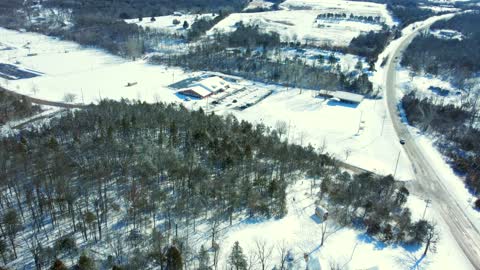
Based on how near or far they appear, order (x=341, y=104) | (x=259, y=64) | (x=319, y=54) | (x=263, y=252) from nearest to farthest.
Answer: (x=263, y=252) → (x=341, y=104) → (x=259, y=64) → (x=319, y=54)

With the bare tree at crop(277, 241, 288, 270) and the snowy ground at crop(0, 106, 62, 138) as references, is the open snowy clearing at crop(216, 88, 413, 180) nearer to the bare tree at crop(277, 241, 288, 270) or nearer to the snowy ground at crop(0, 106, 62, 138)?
the bare tree at crop(277, 241, 288, 270)

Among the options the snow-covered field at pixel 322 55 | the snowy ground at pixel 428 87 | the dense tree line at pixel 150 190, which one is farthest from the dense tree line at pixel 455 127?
the snow-covered field at pixel 322 55

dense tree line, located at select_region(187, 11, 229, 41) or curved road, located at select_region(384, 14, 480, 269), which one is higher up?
dense tree line, located at select_region(187, 11, 229, 41)

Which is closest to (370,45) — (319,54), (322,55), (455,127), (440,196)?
(319,54)


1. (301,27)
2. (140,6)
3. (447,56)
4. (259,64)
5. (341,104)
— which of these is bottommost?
(341,104)

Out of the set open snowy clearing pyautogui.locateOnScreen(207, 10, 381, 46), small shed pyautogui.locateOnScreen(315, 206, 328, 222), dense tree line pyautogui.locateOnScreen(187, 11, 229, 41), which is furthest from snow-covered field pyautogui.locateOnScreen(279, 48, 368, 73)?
small shed pyautogui.locateOnScreen(315, 206, 328, 222)

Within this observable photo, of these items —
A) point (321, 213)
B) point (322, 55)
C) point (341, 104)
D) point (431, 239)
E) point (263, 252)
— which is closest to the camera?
point (263, 252)

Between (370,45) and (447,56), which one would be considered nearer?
(447,56)

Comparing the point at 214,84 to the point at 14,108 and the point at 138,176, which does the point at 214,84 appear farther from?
the point at 138,176
